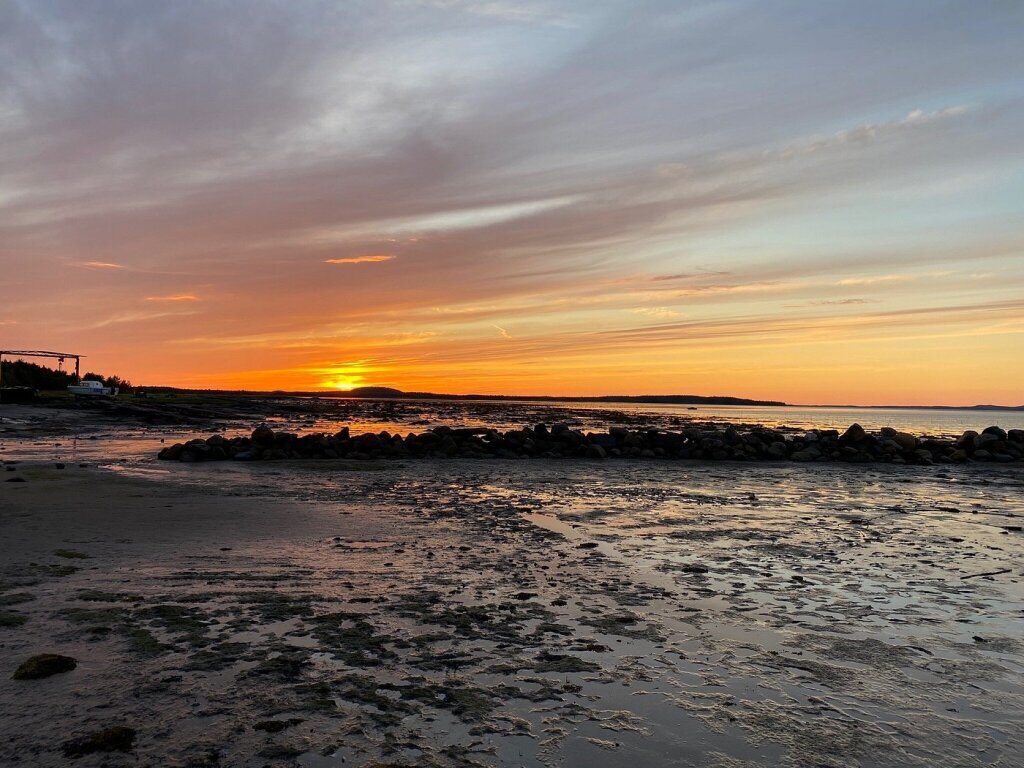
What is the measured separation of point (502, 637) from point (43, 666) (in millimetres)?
3128

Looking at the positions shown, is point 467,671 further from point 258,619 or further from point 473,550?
point 473,550

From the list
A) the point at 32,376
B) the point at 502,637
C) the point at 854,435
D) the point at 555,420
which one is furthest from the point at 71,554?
the point at 32,376

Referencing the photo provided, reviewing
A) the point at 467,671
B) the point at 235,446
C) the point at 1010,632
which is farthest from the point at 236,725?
the point at 235,446

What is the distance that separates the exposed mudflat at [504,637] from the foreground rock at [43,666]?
9 centimetres

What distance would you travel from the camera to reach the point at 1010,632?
571 centimetres

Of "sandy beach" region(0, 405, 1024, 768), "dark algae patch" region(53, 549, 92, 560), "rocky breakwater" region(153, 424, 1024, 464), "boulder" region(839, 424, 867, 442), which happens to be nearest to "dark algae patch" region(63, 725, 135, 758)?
"sandy beach" region(0, 405, 1024, 768)

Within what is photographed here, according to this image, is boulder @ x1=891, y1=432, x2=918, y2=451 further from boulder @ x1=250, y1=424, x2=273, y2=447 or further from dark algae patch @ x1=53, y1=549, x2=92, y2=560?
dark algae patch @ x1=53, y1=549, x2=92, y2=560

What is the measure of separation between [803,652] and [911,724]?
119cm

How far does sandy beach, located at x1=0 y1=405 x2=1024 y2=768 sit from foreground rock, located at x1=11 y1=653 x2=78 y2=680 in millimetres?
64

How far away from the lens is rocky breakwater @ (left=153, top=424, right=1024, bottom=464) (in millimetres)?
22625

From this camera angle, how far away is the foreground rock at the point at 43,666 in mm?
4223

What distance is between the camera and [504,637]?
5.35 metres

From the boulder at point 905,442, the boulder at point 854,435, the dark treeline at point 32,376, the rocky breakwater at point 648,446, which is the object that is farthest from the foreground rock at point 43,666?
the dark treeline at point 32,376

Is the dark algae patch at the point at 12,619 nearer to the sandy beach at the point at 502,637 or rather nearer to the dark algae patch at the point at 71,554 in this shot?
the sandy beach at the point at 502,637
